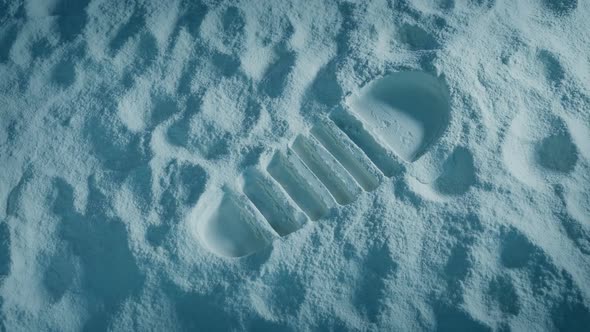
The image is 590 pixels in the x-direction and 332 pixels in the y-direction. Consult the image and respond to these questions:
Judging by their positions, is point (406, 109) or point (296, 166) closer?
point (296, 166)

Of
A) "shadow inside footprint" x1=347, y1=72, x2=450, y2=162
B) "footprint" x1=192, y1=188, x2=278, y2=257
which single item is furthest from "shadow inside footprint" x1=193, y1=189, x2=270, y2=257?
"shadow inside footprint" x1=347, y1=72, x2=450, y2=162

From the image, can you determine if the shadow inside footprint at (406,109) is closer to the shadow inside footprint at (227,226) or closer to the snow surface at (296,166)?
the snow surface at (296,166)

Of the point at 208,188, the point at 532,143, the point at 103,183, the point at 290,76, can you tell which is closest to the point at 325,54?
the point at 290,76

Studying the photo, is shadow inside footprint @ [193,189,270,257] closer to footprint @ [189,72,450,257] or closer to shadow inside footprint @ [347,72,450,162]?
footprint @ [189,72,450,257]

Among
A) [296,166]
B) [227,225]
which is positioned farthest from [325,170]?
[227,225]

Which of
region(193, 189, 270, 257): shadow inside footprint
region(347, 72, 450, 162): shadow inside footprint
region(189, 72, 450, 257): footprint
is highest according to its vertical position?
region(347, 72, 450, 162): shadow inside footprint

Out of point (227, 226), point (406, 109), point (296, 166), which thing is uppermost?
point (406, 109)

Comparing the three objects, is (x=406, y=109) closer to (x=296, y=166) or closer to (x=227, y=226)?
(x=296, y=166)

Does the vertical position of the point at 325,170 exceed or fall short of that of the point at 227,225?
it exceeds it
